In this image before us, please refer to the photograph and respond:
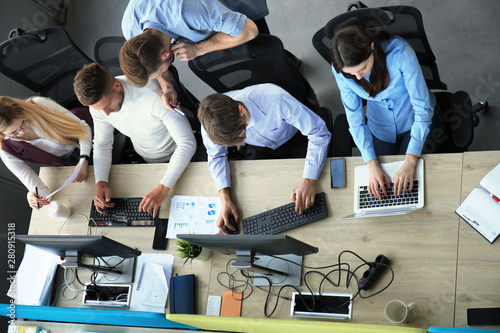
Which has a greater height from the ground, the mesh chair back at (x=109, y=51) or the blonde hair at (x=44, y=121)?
the mesh chair back at (x=109, y=51)

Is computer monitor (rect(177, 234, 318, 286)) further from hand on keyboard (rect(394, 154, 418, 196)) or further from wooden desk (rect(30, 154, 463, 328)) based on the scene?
hand on keyboard (rect(394, 154, 418, 196))

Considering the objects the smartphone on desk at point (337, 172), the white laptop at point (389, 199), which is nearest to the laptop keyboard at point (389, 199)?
the white laptop at point (389, 199)

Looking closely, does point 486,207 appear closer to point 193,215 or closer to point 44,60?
point 193,215

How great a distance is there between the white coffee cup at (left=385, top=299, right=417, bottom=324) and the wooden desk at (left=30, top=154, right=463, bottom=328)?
0.05 m

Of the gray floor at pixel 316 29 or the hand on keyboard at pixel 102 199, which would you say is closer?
the hand on keyboard at pixel 102 199

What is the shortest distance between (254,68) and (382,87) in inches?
26.3

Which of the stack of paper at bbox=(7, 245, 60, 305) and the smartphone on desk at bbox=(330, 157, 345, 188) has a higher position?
the smartphone on desk at bbox=(330, 157, 345, 188)

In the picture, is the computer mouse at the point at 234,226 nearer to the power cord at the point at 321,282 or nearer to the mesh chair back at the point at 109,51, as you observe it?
the power cord at the point at 321,282

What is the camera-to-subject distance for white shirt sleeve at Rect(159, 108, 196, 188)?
7.55 ft

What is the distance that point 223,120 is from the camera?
1.86m

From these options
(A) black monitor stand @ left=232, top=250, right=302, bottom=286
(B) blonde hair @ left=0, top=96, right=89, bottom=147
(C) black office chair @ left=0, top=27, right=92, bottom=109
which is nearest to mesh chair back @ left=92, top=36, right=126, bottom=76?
(C) black office chair @ left=0, top=27, right=92, bottom=109

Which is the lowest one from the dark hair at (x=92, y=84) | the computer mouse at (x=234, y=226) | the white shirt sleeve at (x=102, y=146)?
the computer mouse at (x=234, y=226)

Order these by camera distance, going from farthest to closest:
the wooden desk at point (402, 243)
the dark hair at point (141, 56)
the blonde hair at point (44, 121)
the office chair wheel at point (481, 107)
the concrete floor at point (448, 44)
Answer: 1. the concrete floor at point (448, 44)
2. the office chair wheel at point (481, 107)
3. the blonde hair at point (44, 121)
4. the dark hair at point (141, 56)
5. the wooden desk at point (402, 243)

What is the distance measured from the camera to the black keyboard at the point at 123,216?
91.4 inches
